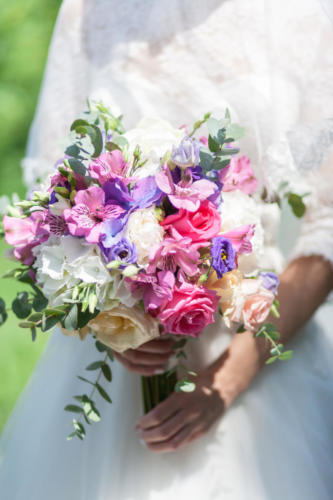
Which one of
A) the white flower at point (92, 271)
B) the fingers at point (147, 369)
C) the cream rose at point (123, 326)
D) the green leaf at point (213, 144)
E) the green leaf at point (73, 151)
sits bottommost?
the fingers at point (147, 369)

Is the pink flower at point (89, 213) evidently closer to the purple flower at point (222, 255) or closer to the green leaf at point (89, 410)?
the purple flower at point (222, 255)

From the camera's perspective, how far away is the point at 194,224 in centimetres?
81

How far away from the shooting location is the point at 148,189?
2.67 ft

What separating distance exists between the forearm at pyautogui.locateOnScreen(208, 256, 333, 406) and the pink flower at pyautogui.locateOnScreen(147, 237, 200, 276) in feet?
1.33

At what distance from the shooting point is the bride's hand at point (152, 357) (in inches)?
40.3

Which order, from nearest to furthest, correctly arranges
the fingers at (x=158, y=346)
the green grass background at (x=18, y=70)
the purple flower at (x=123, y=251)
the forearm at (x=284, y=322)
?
the purple flower at (x=123, y=251)
the fingers at (x=158, y=346)
the forearm at (x=284, y=322)
the green grass background at (x=18, y=70)

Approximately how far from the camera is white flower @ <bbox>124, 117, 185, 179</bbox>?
33.4 inches

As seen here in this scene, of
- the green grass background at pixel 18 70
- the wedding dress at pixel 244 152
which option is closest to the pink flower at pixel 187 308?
the wedding dress at pixel 244 152

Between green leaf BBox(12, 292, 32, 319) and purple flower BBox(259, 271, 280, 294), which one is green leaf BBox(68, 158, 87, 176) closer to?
green leaf BBox(12, 292, 32, 319)

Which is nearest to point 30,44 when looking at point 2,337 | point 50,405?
point 2,337

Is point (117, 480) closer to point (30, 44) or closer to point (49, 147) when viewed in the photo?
point (49, 147)

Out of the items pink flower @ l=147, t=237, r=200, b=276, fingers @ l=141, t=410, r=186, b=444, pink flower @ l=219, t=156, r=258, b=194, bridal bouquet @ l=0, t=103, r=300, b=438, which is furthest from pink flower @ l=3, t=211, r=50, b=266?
fingers @ l=141, t=410, r=186, b=444

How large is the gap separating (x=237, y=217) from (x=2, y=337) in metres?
2.01

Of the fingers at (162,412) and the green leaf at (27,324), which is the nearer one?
the green leaf at (27,324)
